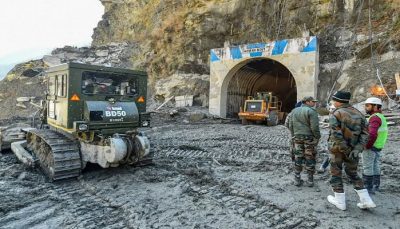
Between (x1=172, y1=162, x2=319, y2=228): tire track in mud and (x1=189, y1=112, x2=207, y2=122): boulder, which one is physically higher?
(x1=189, y1=112, x2=207, y2=122): boulder

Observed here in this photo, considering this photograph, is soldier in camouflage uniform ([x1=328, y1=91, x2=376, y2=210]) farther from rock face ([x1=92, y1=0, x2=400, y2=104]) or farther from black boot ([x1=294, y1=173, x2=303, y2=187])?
rock face ([x1=92, y1=0, x2=400, y2=104])

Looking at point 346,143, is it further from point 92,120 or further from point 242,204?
point 92,120

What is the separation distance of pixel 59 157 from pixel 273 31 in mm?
16352

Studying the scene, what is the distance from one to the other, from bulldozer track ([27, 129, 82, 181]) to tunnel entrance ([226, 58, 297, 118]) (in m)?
13.9

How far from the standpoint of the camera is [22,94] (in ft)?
83.0

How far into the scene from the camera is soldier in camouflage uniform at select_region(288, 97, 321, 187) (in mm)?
5000

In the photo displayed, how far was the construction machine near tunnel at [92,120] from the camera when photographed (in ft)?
18.7

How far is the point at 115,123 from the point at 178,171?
1.67 meters

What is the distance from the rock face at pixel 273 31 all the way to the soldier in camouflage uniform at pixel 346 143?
37.8 feet

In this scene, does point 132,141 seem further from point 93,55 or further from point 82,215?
point 93,55

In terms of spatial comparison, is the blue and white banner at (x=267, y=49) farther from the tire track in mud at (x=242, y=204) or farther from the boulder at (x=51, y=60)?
the boulder at (x=51, y=60)

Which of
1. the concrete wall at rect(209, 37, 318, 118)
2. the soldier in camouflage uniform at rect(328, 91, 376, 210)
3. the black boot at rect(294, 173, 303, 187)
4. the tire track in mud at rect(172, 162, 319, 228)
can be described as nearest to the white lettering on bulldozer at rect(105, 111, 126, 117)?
the tire track in mud at rect(172, 162, 319, 228)

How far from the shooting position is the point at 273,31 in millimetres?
19031

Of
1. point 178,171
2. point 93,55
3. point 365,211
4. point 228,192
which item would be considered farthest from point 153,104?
point 365,211
